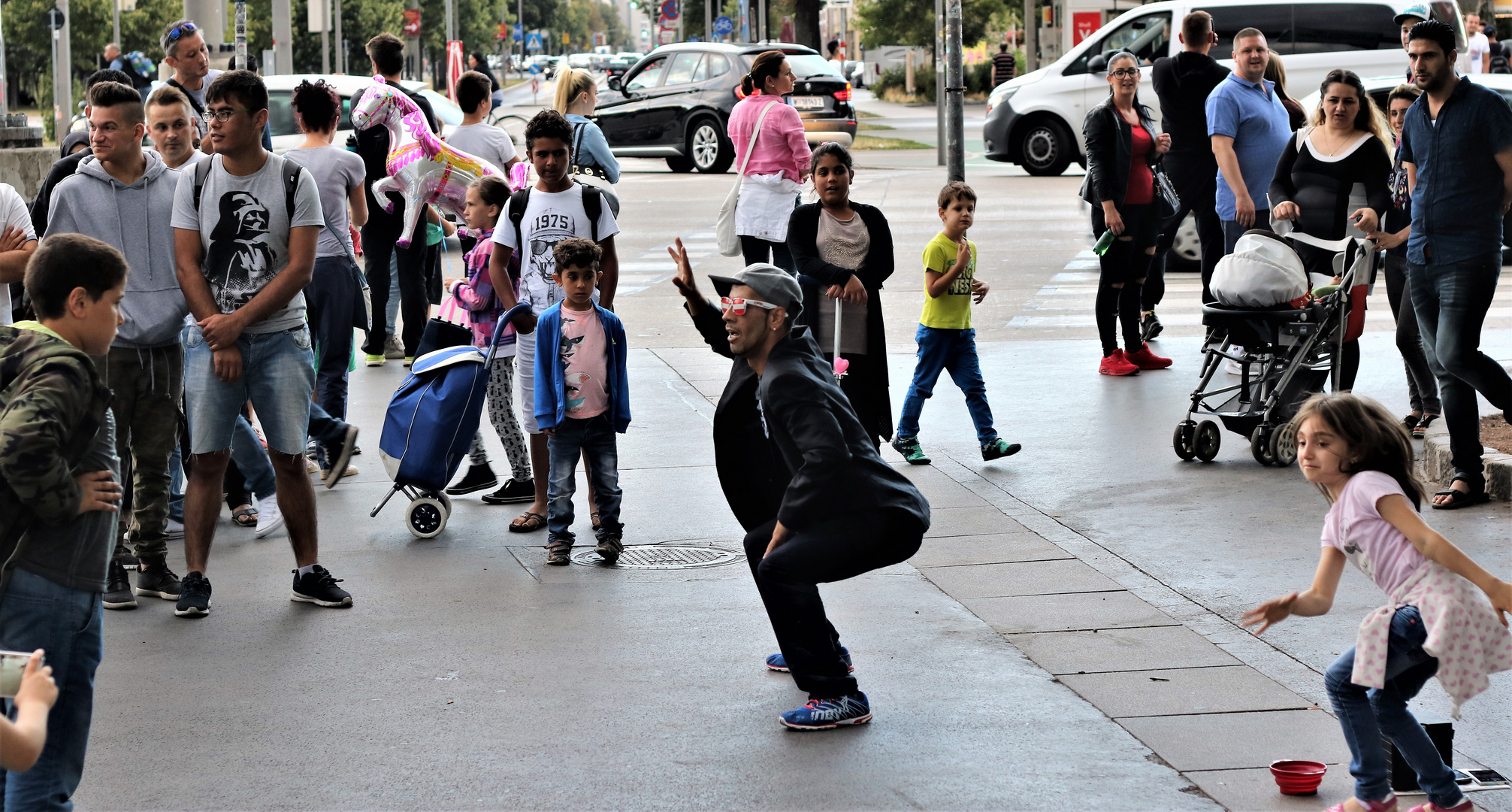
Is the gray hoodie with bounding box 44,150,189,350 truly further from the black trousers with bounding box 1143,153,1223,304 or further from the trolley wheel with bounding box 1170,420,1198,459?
the black trousers with bounding box 1143,153,1223,304

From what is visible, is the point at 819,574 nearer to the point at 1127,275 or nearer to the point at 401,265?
the point at 1127,275

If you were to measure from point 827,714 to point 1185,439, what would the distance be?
401 centimetres

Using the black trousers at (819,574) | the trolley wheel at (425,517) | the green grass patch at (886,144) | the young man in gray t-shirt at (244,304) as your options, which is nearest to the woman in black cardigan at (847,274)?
the trolley wheel at (425,517)

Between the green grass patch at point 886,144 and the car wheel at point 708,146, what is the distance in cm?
597

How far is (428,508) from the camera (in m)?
7.18

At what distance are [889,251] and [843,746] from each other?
3.71 metres

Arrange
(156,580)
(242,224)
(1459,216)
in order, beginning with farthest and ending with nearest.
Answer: (1459,216) → (156,580) → (242,224)

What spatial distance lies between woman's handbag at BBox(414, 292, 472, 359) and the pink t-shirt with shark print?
4.36ft

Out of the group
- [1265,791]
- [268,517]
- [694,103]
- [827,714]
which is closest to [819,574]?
[827,714]

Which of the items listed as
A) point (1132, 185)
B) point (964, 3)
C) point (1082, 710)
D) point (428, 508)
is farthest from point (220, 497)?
point (964, 3)

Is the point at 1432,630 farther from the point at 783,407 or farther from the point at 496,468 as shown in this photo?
the point at 496,468

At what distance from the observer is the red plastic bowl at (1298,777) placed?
4180 mm

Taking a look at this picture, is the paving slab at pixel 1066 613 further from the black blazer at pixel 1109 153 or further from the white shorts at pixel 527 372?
the black blazer at pixel 1109 153

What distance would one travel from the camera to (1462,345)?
703cm
